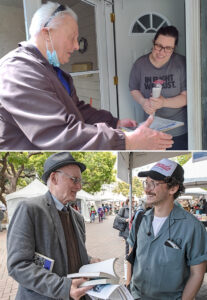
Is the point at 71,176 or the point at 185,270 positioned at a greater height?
the point at 71,176

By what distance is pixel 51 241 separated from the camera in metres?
0.87

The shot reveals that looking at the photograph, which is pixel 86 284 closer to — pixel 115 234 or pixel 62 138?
pixel 115 234

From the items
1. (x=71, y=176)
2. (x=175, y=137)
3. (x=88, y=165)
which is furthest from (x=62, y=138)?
(x=175, y=137)

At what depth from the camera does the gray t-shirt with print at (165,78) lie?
6.26ft

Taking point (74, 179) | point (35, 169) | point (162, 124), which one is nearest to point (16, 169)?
point (35, 169)

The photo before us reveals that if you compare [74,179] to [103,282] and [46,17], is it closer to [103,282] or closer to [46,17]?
[103,282]

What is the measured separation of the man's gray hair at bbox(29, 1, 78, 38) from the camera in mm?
1403

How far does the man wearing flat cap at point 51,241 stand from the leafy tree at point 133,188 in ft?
0.60

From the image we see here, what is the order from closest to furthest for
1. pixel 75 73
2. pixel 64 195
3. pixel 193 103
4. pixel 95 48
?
pixel 64 195
pixel 75 73
pixel 95 48
pixel 193 103

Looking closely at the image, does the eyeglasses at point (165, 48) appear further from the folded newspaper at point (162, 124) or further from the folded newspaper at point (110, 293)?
the folded newspaper at point (110, 293)

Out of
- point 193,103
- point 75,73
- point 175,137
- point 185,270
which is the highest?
point 75,73

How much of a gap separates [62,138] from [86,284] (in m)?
0.64

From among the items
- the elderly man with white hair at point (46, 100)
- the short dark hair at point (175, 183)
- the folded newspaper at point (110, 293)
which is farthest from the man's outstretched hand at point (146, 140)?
the folded newspaper at point (110, 293)

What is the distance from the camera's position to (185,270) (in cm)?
98
